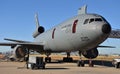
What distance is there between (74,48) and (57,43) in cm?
443

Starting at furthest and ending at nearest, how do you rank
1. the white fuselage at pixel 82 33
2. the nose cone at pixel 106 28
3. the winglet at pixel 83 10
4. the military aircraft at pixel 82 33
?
the winglet at pixel 83 10 < the white fuselage at pixel 82 33 < the military aircraft at pixel 82 33 < the nose cone at pixel 106 28

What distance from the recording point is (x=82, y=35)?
26438 mm

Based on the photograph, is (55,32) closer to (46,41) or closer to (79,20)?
(46,41)

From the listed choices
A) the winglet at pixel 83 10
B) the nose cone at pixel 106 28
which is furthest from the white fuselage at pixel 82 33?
the winglet at pixel 83 10

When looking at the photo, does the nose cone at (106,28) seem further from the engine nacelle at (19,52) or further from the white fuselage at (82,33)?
the engine nacelle at (19,52)

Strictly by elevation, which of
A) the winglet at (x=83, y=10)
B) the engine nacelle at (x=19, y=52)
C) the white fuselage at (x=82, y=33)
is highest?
the winglet at (x=83, y=10)

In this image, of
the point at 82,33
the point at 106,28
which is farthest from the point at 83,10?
the point at 106,28

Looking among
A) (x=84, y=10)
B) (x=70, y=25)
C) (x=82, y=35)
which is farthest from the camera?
(x=84, y=10)

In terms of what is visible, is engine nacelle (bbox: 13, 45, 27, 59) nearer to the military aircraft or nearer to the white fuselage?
the military aircraft

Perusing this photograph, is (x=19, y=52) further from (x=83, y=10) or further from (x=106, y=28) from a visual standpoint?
(x=106, y=28)

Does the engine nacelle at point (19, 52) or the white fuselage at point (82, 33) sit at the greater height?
the white fuselage at point (82, 33)

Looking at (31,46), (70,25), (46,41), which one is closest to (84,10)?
(70,25)

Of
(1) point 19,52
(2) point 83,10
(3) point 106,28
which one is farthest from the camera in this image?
(1) point 19,52

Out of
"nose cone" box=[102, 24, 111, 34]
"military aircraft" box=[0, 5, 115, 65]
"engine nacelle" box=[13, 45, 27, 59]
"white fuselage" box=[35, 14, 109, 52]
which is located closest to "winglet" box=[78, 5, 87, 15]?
"military aircraft" box=[0, 5, 115, 65]
